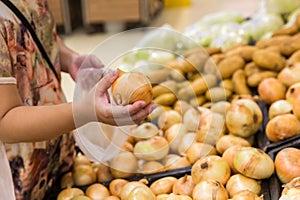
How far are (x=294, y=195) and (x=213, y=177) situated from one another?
236 millimetres

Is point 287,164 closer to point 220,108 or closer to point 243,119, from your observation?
point 243,119

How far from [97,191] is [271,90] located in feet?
2.19

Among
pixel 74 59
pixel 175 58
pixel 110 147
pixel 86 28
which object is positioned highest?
pixel 74 59

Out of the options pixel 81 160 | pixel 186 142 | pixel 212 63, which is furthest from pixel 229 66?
pixel 81 160

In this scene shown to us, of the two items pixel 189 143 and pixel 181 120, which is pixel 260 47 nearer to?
pixel 181 120

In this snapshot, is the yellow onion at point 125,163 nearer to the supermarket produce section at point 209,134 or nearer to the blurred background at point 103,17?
the supermarket produce section at point 209,134

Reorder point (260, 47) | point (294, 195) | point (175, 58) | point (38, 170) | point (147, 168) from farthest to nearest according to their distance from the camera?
point (175, 58)
point (260, 47)
point (147, 168)
point (38, 170)
point (294, 195)

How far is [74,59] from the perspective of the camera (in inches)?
53.9

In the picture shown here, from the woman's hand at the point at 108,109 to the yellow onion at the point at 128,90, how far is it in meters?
0.01

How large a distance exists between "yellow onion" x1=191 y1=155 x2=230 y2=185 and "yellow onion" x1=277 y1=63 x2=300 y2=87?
19.5 inches

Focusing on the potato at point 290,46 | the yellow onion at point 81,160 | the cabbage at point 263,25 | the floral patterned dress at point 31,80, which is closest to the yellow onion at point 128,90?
the floral patterned dress at point 31,80

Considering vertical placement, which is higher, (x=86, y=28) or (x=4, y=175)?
(x=4, y=175)

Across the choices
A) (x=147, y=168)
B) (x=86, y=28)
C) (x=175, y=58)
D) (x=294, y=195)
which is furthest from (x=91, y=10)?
(x=294, y=195)

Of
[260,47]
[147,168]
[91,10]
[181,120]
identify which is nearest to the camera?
[147,168]
